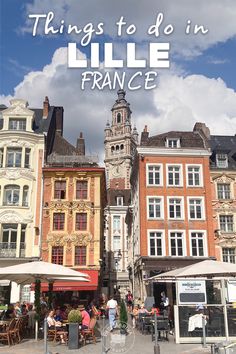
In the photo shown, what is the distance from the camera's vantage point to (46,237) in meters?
31.1

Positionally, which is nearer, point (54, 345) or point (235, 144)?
point (54, 345)

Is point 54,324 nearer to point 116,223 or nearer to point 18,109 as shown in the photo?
point 18,109

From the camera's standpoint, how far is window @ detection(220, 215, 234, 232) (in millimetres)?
33094

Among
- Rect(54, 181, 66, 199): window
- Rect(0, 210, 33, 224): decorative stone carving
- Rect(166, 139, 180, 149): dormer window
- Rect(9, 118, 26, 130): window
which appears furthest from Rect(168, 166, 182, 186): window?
Rect(9, 118, 26, 130): window

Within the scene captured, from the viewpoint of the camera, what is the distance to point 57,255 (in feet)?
101

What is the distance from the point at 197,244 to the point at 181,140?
29.8ft

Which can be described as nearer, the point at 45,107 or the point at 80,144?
the point at 45,107

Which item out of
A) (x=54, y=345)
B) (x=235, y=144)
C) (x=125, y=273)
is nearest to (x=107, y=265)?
(x=125, y=273)

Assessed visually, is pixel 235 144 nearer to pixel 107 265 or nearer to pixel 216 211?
pixel 216 211

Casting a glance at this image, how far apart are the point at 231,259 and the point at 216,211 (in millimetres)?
3955

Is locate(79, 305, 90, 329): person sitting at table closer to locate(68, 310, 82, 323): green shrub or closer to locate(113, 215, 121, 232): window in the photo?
locate(68, 310, 82, 323): green shrub

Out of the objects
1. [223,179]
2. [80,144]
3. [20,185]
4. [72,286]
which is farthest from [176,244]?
[80,144]

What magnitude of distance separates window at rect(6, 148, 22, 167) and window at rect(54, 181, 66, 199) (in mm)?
3370

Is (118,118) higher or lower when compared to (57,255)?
higher
